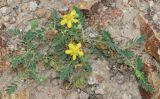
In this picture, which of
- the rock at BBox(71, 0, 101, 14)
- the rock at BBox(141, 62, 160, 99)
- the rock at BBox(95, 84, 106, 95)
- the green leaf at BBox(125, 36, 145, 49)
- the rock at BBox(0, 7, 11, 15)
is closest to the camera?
the rock at BBox(141, 62, 160, 99)

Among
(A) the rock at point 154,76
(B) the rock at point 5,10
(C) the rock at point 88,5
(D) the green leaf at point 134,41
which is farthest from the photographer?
(B) the rock at point 5,10

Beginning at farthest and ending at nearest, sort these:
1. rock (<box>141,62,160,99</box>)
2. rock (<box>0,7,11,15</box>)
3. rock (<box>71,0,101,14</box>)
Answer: rock (<box>0,7,11,15</box>) → rock (<box>71,0,101,14</box>) → rock (<box>141,62,160,99</box>)

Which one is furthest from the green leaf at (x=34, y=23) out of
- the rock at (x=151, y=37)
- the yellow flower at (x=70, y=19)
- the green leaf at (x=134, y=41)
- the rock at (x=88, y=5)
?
the rock at (x=151, y=37)

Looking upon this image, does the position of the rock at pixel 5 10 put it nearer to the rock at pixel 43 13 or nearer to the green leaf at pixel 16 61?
the rock at pixel 43 13

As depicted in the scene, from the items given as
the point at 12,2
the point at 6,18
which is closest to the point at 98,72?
the point at 6,18

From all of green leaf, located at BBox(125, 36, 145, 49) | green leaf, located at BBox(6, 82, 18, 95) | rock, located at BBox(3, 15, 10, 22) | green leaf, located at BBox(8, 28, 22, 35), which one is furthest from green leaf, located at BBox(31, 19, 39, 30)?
green leaf, located at BBox(125, 36, 145, 49)

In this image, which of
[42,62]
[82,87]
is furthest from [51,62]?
[82,87]

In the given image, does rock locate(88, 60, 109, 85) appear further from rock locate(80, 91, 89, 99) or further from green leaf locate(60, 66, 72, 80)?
green leaf locate(60, 66, 72, 80)
